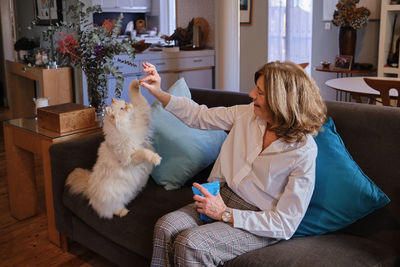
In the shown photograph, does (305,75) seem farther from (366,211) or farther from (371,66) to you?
(371,66)

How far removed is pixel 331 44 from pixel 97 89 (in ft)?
12.5

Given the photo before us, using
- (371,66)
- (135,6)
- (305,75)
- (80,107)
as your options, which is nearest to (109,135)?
(80,107)

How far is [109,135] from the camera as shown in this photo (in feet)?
6.32

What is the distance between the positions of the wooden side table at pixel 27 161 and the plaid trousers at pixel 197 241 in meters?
0.96

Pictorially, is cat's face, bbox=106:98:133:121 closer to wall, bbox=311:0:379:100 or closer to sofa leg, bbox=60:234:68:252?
sofa leg, bbox=60:234:68:252

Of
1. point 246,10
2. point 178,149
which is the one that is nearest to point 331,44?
point 246,10

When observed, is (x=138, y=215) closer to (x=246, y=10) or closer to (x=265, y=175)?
(x=265, y=175)

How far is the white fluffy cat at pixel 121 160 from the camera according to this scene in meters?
1.91

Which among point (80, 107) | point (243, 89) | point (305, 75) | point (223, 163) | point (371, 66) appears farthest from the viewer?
point (243, 89)

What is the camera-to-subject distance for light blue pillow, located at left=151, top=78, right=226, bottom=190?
2.14m

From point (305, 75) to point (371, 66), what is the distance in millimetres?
3795

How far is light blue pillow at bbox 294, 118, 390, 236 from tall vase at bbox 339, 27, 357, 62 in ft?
11.6

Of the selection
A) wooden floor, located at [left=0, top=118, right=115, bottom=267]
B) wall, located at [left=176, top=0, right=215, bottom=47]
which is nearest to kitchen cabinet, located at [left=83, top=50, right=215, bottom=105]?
wall, located at [left=176, top=0, right=215, bottom=47]

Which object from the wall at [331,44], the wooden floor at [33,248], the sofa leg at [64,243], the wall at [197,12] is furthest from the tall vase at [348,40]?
the sofa leg at [64,243]
